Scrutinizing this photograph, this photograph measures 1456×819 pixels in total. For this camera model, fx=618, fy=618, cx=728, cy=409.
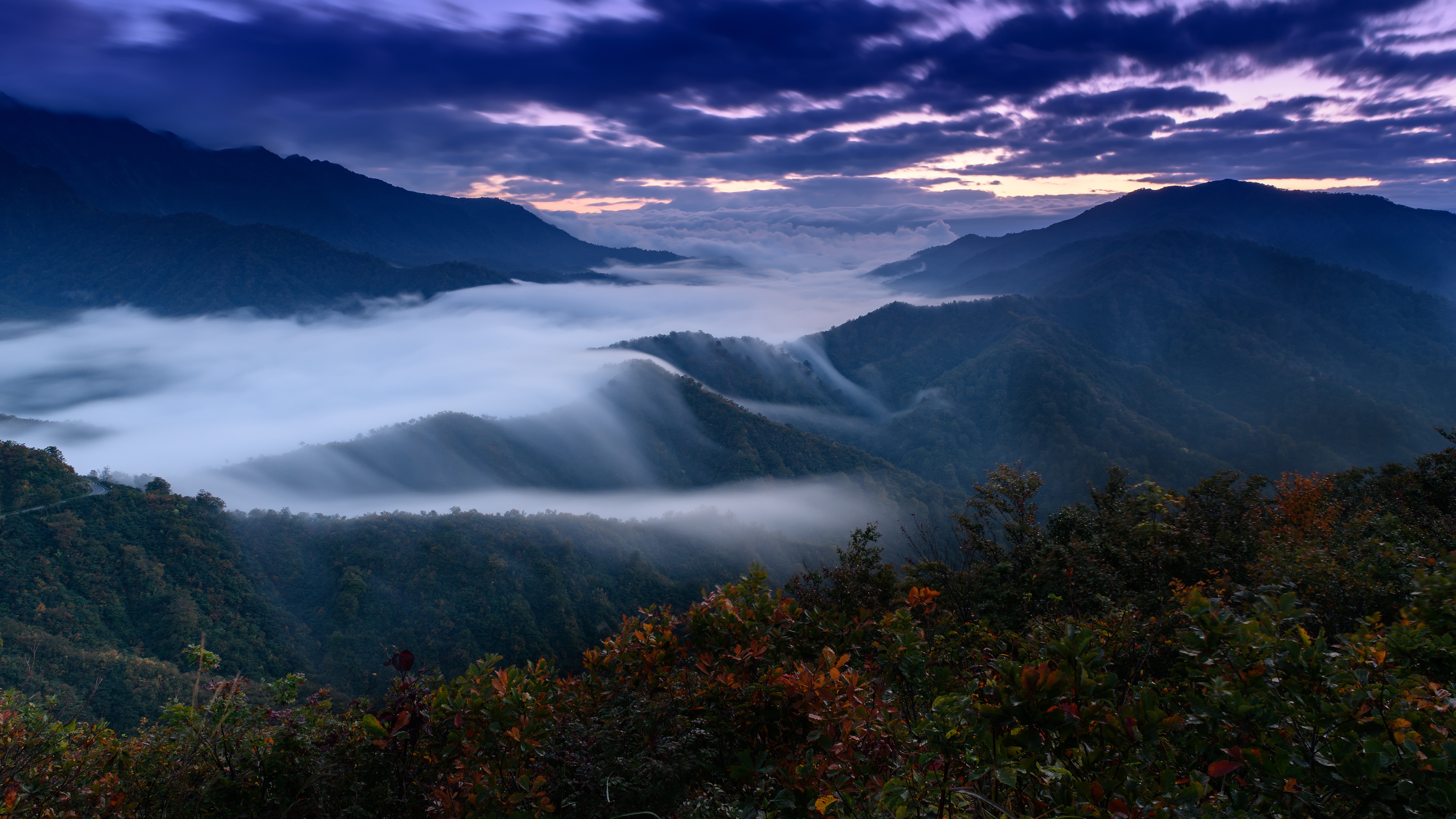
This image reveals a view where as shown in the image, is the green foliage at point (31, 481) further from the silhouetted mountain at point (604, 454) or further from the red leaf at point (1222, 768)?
the red leaf at point (1222, 768)

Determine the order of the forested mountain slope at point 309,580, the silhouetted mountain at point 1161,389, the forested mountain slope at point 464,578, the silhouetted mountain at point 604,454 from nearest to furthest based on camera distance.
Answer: the forested mountain slope at point 309,580 < the forested mountain slope at point 464,578 < the silhouetted mountain at point 604,454 < the silhouetted mountain at point 1161,389

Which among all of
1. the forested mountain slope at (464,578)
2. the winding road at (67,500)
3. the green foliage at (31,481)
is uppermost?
the green foliage at (31,481)

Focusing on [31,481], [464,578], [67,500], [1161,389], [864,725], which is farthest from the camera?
[1161,389]

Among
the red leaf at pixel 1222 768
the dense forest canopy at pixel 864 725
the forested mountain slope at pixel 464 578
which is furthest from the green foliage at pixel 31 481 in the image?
the red leaf at pixel 1222 768

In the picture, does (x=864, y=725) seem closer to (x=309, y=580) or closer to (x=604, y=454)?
(x=309, y=580)

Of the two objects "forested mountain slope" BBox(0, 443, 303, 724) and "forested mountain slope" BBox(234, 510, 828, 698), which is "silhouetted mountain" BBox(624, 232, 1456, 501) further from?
"forested mountain slope" BBox(0, 443, 303, 724)

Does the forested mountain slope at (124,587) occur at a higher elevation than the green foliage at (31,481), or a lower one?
lower

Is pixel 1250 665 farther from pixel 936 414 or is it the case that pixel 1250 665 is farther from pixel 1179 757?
pixel 936 414

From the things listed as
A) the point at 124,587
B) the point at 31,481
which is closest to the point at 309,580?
the point at 124,587

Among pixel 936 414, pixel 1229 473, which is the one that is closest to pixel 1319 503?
pixel 1229 473
